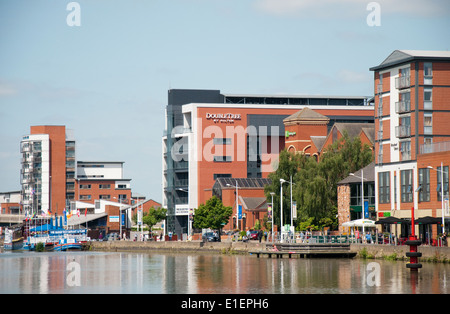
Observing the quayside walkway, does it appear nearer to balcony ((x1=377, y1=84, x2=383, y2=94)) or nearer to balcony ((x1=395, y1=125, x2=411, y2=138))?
balcony ((x1=395, y1=125, x2=411, y2=138))

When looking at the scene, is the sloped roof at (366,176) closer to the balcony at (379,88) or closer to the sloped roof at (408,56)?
the balcony at (379,88)

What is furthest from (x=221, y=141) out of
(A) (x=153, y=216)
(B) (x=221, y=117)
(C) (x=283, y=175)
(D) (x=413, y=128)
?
(D) (x=413, y=128)

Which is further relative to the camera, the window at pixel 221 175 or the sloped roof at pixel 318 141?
the window at pixel 221 175

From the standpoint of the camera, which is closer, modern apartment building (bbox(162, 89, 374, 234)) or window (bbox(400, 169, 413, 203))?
window (bbox(400, 169, 413, 203))

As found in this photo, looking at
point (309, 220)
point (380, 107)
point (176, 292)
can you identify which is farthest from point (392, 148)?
point (176, 292)

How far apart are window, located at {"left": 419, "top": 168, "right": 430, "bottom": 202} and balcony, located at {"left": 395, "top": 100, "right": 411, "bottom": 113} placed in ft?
24.5

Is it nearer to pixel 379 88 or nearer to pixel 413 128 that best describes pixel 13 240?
pixel 379 88

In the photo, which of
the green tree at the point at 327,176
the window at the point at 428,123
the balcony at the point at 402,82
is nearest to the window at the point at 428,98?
the window at the point at 428,123

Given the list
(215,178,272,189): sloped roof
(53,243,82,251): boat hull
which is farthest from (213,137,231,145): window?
(53,243,82,251): boat hull

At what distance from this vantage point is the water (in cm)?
5291

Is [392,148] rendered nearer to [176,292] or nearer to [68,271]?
[68,271]

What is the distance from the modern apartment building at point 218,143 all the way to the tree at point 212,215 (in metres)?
26.5

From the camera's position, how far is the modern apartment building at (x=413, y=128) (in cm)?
8938

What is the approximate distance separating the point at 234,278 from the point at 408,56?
41155 mm
